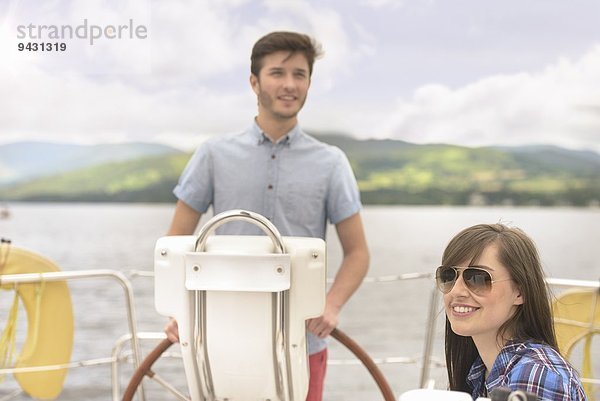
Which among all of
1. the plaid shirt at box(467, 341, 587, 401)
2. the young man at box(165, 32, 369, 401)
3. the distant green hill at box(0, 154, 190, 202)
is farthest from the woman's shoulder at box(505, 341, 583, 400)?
the distant green hill at box(0, 154, 190, 202)

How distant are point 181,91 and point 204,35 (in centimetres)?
275

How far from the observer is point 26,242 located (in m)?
33.9

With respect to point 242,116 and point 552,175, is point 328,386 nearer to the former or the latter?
point 552,175

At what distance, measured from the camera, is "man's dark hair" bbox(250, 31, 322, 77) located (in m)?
2.45

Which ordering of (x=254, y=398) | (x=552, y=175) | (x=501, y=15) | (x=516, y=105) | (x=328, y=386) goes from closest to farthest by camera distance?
1. (x=254, y=398)
2. (x=328, y=386)
3. (x=552, y=175)
4. (x=516, y=105)
5. (x=501, y=15)

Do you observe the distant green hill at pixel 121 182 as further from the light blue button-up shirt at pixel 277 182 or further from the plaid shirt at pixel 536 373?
the plaid shirt at pixel 536 373

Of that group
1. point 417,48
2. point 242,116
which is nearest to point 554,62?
point 417,48

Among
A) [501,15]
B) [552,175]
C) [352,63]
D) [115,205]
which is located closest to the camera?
[552,175]

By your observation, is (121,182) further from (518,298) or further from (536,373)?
(536,373)

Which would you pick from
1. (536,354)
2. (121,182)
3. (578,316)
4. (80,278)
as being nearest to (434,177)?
(121,182)

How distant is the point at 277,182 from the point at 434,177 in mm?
22694

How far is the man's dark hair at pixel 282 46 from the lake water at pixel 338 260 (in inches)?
364

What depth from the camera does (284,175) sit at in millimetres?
2512

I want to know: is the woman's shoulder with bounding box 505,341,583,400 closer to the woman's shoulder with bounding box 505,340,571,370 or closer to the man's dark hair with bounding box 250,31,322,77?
the woman's shoulder with bounding box 505,340,571,370
